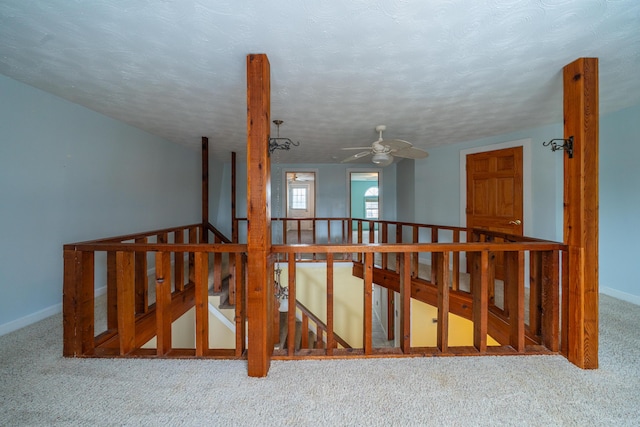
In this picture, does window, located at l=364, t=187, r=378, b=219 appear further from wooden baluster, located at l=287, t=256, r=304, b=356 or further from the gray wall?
wooden baluster, located at l=287, t=256, r=304, b=356

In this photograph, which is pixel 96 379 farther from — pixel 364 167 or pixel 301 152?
pixel 364 167

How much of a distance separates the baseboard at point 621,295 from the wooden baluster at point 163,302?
181 inches

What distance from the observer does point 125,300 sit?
71.6 inches

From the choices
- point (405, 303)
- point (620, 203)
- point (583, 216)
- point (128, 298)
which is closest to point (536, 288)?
point (583, 216)

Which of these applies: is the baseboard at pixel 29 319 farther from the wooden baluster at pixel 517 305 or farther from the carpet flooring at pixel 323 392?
the wooden baluster at pixel 517 305

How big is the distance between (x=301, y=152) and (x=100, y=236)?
3.36 meters

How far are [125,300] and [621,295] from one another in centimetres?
493

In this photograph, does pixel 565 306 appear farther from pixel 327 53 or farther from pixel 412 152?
pixel 327 53

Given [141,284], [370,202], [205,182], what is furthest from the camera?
[370,202]

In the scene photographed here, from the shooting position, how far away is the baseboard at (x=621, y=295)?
2.76m

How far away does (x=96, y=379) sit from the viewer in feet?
5.00

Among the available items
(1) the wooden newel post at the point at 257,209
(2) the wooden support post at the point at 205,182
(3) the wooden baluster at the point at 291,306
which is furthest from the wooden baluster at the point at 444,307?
(2) the wooden support post at the point at 205,182

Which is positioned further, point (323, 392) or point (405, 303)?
point (405, 303)

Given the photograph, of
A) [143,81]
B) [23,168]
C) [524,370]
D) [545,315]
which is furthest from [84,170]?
[545,315]
